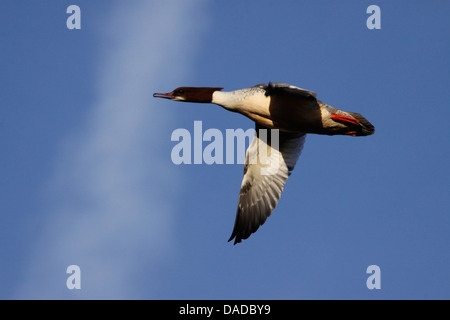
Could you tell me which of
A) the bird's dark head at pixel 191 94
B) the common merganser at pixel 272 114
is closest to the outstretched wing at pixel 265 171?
the common merganser at pixel 272 114

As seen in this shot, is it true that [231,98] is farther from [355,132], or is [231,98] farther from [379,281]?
[379,281]

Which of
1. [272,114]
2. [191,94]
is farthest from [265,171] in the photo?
[191,94]

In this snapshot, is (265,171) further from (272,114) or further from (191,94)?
(191,94)

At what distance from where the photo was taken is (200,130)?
9344mm

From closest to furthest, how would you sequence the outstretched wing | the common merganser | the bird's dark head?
the common merganser → the bird's dark head → the outstretched wing

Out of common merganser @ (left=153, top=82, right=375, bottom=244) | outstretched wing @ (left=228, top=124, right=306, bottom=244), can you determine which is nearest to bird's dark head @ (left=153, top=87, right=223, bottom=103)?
common merganser @ (left=153, top=82, right=375, bottom=244)

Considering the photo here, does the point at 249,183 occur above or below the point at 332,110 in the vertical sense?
below

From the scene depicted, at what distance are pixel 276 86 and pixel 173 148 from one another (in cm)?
232

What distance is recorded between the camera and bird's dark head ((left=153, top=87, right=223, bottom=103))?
9.07 metres

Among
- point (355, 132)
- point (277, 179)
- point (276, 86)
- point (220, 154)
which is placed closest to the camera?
point (276, 86)

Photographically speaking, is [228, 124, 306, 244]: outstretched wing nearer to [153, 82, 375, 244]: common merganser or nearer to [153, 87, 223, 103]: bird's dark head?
[153, 82, 375, 244]: common merganser

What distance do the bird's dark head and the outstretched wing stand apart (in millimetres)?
1267

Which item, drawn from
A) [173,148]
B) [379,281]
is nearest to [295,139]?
[173,148]
